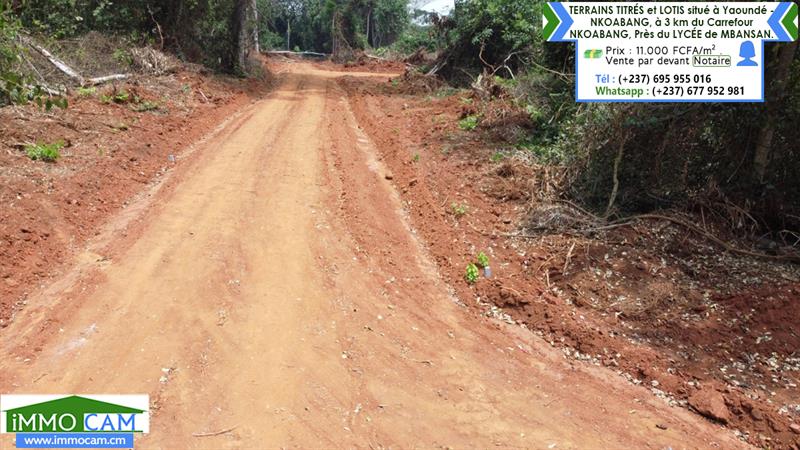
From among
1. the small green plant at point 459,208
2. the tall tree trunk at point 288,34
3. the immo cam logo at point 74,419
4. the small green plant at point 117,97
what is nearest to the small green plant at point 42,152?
the small green plant at point 117,97

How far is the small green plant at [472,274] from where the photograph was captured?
567 centimetres

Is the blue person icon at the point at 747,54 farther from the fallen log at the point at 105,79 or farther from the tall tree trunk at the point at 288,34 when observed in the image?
the tall tree trunk at the point at 288,34

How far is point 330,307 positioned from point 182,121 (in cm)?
780

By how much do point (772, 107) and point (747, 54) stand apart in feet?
2.66

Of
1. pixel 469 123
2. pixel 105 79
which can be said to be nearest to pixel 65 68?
pixel 105 79

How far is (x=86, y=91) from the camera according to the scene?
10898mm

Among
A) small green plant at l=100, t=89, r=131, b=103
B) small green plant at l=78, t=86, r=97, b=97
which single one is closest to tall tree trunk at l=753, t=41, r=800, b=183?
small green plant at l=100, t=89, r=131, b=103

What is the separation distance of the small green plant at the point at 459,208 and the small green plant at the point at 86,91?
8.09m

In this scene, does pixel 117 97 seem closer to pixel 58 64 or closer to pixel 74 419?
pixel 58 64

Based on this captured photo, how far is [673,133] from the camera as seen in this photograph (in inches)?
244

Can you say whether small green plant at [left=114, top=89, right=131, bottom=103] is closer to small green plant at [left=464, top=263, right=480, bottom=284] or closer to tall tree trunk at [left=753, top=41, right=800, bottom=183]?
small green plant at [left=464, top=263, right=480, bottom=284]

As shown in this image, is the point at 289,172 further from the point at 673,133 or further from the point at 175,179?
the point at 673,133

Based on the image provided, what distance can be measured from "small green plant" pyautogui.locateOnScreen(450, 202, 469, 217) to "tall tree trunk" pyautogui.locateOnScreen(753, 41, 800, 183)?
3.32m


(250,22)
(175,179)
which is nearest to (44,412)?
(175,179)
